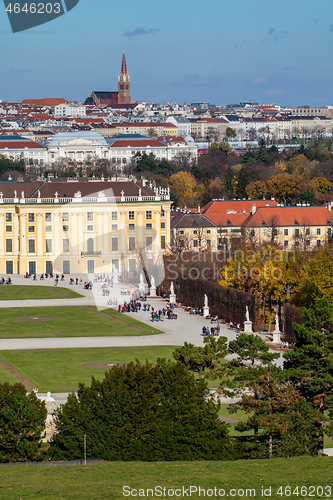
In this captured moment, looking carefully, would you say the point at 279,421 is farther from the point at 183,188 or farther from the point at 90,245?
the point at 183,188

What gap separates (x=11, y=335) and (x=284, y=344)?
45.9 feet

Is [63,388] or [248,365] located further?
[63,388]

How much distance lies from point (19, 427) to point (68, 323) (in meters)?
26.7

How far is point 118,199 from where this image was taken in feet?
270

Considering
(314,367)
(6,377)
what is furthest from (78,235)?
(314,367)

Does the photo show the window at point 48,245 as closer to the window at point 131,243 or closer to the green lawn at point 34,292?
the window at point 131,243

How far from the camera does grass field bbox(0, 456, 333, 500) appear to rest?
795 inches

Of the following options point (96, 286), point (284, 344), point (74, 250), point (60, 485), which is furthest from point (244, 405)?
point (74, 250)

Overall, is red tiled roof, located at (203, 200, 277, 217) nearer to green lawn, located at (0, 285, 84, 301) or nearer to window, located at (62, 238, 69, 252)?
window, located at (62, 238, 69, 252)

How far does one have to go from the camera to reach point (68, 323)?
52281 millimetres

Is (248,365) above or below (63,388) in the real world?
above

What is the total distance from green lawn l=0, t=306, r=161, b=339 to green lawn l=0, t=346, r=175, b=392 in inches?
192

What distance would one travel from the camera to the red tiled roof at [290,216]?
9169 cm

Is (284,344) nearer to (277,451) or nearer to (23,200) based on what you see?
(277,451)
